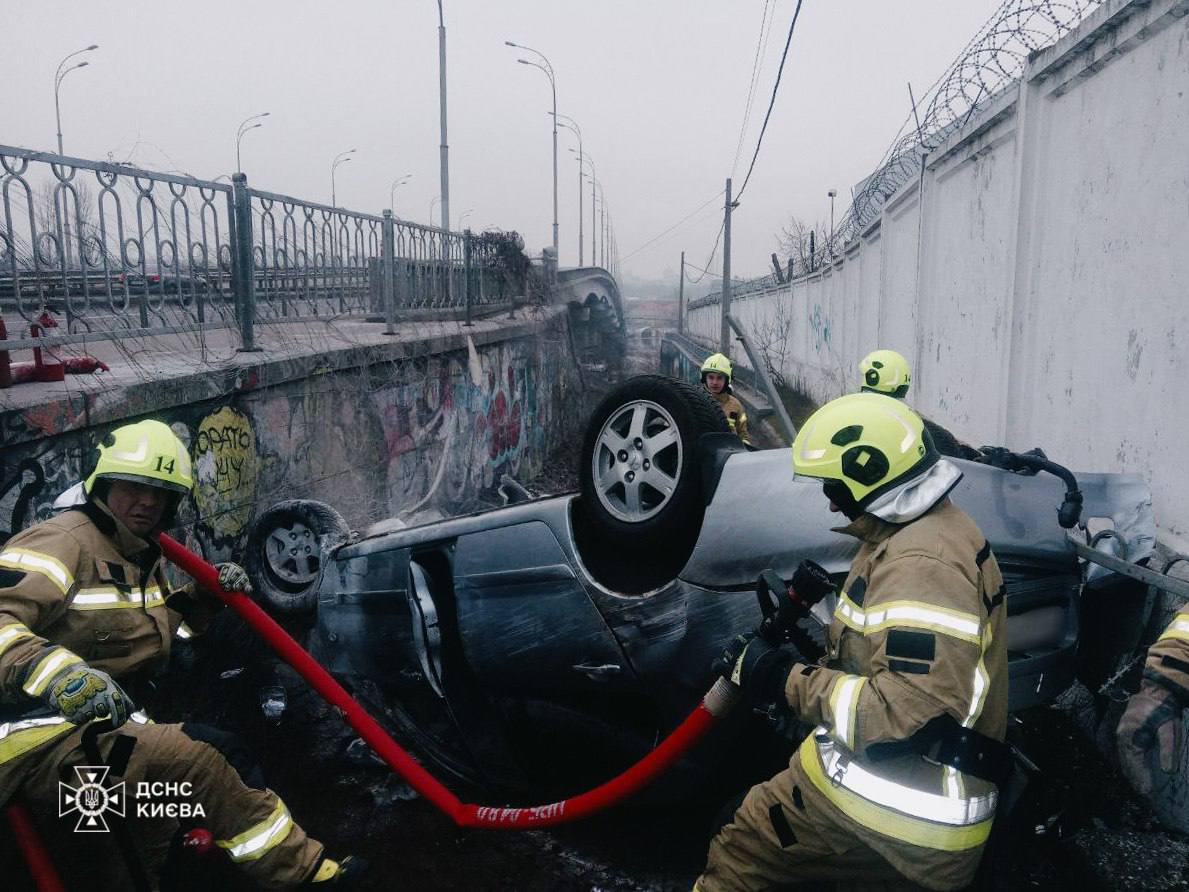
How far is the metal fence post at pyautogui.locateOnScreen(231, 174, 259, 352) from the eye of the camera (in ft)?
20.5

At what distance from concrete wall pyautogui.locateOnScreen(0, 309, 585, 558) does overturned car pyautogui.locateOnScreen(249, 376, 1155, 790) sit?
1.39 meters

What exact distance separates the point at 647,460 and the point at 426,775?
158cm

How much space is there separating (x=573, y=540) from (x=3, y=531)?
2.57 m

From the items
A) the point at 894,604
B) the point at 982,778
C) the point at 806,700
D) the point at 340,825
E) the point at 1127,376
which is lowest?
the point at 340,825

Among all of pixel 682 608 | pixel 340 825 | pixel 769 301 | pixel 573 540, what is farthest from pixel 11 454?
pixel 769 301

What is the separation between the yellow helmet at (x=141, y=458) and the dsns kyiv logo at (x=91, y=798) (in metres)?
0.89

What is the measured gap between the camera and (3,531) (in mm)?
3840

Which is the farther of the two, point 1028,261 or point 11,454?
point 1028,261

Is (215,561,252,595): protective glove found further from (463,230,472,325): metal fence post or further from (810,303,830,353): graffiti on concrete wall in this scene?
(810,303,830,353): graffiti on concrete wall

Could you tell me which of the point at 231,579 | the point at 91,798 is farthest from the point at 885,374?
the point at 91,798

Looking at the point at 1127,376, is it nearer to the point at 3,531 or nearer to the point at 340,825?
the point at 340,825

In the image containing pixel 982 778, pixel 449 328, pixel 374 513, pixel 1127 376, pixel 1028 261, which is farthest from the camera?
pixel 449 328

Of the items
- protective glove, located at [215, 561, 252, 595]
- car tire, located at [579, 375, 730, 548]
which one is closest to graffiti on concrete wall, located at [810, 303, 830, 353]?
car tire, located at [579, 375, 730, 548]

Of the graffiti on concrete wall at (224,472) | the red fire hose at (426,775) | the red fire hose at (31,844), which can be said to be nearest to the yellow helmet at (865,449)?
the red fire hose at (426,775)
